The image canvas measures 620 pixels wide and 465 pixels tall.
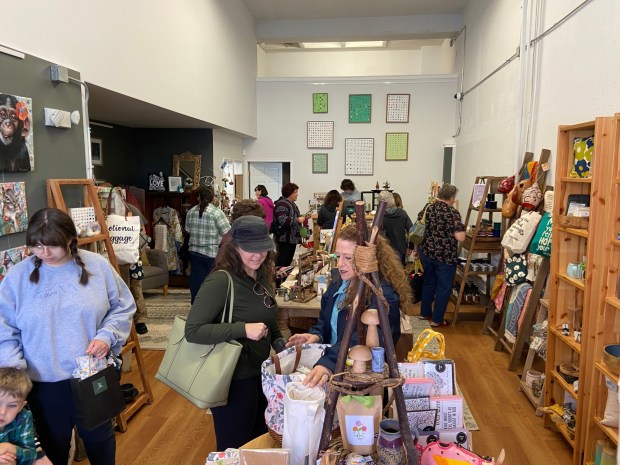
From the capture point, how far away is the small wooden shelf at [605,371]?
7.34ft

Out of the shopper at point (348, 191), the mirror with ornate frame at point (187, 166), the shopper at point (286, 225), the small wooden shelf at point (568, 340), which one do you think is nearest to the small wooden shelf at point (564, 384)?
the small wooden shelf at point (568, 340)

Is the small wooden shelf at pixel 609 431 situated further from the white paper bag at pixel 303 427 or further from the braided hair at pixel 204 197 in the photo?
the braided hair at pixel 204 197

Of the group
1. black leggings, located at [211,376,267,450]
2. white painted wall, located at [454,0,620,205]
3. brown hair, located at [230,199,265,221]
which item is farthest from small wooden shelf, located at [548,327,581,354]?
brown hair, located at [230,199,265,221]

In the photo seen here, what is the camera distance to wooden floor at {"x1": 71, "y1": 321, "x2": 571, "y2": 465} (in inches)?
113

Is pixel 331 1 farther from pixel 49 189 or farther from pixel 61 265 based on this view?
pixel 61 265

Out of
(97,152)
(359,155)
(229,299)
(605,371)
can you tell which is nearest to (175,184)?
(97,152)

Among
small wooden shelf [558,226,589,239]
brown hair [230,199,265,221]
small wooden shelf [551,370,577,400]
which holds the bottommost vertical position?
small wooden shelf [551,370,577,400]

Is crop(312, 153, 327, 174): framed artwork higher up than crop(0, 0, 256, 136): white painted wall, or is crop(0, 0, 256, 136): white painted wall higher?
crop(0, 0, 256, 136): white painted wall

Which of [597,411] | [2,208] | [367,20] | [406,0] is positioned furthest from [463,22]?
[2,208]

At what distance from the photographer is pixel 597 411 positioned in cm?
247

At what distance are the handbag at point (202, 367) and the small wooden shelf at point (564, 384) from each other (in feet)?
7.04

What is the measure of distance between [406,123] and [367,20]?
1979 millimetres

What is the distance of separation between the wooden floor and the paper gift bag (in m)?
1.65

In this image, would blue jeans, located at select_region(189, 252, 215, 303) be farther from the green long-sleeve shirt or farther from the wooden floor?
the green long-sleeve shirt
